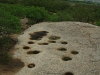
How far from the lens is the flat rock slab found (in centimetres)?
1716

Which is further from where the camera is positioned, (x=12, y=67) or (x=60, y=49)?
(x=60, y=49)

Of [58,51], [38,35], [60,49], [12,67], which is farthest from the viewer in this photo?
[38,35]

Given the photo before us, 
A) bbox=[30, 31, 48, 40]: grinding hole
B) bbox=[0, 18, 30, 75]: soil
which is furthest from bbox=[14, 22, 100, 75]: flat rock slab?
bbox=[0, 18, 30, 75]: soil

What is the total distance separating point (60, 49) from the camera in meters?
20.6

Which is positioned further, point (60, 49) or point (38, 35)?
point (38, 35)

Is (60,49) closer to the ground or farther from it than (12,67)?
farther from it

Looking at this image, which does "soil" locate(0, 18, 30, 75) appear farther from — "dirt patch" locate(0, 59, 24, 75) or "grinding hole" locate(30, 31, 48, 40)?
"grinding hole" locate(30, 31, 48, 40)

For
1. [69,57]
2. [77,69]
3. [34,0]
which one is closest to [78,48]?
[69,57]

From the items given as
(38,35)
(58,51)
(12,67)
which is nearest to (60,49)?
(58,51)

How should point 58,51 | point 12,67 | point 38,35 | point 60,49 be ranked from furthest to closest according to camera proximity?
point 38,35 < point 60,49 < point 58,51 < point 12,67

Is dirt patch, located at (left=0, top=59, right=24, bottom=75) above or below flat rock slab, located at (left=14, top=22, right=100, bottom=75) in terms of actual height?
below

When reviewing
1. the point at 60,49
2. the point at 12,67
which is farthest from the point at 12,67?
the point at 60,49

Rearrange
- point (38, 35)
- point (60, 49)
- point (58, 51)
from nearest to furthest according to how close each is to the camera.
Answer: point (58, 51), point (60, 49), point (38, 35)

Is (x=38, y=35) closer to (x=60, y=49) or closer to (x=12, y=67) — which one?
(x=60, y=49)
